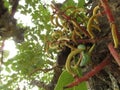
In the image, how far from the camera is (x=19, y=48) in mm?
2715

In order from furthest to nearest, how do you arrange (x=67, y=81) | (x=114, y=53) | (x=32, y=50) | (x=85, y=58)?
(x=32, y=50) → (x=67, y=81) → (x=85, y=58) → (x=114, y=53)

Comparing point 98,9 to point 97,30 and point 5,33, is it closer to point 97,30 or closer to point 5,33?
point 97,30

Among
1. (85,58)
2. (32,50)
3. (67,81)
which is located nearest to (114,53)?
(85,58)

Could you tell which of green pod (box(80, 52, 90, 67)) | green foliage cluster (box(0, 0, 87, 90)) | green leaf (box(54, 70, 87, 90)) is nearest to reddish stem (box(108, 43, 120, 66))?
green pod (box(80, 52, 90, 67))

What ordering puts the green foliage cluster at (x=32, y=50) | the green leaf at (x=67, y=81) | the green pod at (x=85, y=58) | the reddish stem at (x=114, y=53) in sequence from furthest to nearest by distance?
the green foliage cluster at (x=32, y=50)
the green leaf at (x=67, y=81)
the green pod at (x=85, y=58)
the reddish stem at (x=114, y=53)

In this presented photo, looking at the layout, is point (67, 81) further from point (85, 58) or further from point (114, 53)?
point (114, 53)

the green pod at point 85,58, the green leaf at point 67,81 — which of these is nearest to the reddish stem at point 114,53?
the green pod at point 85,58

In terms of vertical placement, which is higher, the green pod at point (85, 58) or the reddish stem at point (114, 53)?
the green pod at point (85, 58)

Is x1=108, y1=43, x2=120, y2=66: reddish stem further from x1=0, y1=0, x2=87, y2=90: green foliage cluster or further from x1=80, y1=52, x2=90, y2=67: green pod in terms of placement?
x1=0, y1=0, x2=87, y2=90: green foliage cluster

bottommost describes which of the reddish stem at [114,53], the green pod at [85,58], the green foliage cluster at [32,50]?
the reddish stem at [114,53]

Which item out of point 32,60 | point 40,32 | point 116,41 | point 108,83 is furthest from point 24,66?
point 116,41

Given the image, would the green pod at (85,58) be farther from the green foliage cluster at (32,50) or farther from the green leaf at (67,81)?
the green foliage cluster at (32,50)

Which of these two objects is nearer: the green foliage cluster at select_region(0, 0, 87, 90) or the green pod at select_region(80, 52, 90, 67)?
the green pod at select_region(80, 52, 90, 67)

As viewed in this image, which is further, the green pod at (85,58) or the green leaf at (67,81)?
the green leaf at (67,81)
